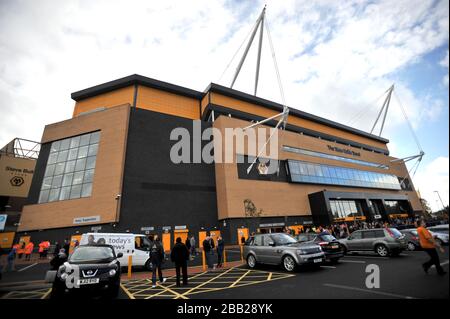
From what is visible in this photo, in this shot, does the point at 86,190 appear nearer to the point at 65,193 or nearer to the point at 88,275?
the point at 65,193

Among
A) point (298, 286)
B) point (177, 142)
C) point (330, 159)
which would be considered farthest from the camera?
point (330, 159)

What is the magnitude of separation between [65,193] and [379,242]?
30.5m

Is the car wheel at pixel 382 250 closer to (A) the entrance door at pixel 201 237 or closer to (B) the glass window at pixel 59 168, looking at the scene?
(A) the entrance door at pixel 201 237

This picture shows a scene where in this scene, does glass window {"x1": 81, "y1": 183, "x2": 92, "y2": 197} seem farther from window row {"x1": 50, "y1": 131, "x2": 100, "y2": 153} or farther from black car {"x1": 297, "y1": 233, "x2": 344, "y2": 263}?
black car {"x1": 297, "y1": 233, "x2": 344, "y2": 263}

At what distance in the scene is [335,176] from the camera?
3838 cm

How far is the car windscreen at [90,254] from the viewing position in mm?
6824

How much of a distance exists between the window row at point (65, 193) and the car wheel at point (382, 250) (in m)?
26.9

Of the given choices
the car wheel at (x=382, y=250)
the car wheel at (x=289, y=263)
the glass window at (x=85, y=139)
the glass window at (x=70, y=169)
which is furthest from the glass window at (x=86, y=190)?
the car wheel at (x=382, y=250)

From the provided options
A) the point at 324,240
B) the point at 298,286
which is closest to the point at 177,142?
the point at 324,240

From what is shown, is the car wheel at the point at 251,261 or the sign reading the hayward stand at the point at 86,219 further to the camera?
the sign reading the hayward stand at the point at 86,219

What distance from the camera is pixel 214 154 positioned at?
3031 centimetres
